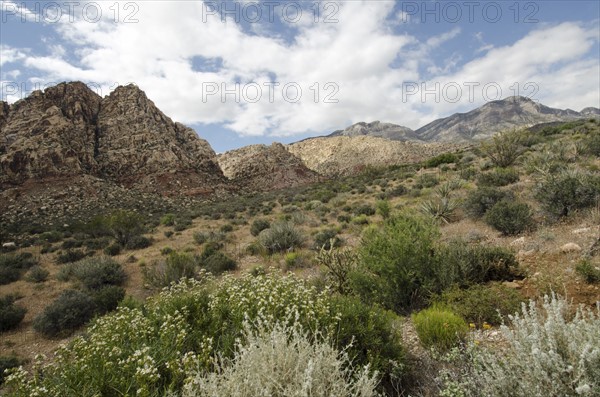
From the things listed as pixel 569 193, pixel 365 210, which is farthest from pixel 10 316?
pixel 569 193

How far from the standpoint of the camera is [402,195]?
752 inches

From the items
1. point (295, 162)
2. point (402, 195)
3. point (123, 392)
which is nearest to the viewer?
point (123, 392)

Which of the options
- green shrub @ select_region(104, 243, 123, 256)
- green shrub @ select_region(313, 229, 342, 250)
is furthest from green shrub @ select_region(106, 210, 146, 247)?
green shrub @ select_region(313, 229, 342, 250)

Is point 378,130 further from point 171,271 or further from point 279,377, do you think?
point 279,377

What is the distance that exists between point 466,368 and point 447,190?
12923 millimetres

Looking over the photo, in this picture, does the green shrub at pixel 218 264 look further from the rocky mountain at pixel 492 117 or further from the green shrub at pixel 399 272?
the rocky mountain at pixel 492 117

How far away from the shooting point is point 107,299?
846 centimetres

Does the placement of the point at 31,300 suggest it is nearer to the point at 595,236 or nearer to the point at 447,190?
the point at 595,236

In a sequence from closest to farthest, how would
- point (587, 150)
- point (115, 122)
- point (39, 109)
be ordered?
1. point (587, 150)
2. point (39, 109)
3. point (115, 122)

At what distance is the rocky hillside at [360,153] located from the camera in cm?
6009

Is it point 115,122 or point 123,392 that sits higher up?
point 115,122

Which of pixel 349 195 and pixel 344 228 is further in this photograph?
pixel 349 195

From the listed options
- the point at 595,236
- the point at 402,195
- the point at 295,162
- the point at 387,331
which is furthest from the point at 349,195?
the point at 295,162

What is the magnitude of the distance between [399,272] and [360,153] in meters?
61.8
